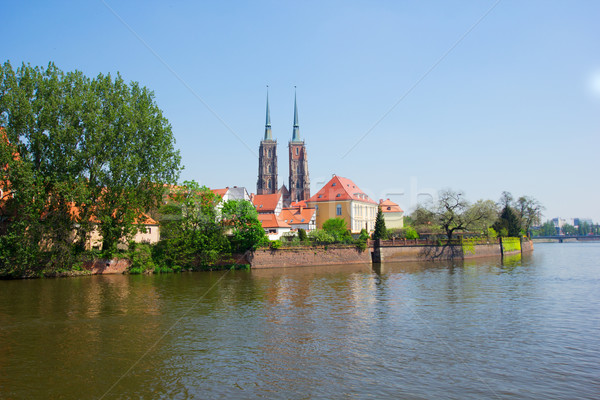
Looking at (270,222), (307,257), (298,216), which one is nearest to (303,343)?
(307,257)

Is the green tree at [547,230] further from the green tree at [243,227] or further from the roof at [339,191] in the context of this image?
the green tree at [243,227]

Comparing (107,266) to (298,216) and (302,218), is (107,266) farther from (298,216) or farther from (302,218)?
(298,216)

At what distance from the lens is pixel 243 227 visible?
47125 millimetres

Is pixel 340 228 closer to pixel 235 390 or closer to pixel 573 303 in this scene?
pixel 573 303

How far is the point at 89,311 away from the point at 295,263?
2859 cm

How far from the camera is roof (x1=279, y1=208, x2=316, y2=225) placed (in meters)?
77.5

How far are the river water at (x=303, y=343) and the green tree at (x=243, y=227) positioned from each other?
16.7 meters

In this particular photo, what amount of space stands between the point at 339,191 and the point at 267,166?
52.9 m

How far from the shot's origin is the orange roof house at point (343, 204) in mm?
79250

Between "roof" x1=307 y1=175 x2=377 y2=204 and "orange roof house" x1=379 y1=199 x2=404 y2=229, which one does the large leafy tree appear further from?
"orange roof house" x1=379 y1=199 x2=404 y2=229

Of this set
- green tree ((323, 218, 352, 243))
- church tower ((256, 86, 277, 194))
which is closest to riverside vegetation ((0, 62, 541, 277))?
green tree ((323, 218, 352, 243))

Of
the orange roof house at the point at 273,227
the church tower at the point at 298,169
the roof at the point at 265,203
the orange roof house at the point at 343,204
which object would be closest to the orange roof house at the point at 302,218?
the orange roof house at the point at 343,204

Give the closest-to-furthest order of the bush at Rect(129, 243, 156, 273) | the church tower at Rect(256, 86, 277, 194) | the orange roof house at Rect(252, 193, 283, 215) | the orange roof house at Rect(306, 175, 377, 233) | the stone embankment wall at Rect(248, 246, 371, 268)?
the bush at Rect(129, 243, 156, 273) → the stone embankment wall at Rect(248, 246, 371, 268) → the orange roof house at Rect(306, 175, 377, 233) → the orange roof house at Rect(252, 193, 283, 215) → the church tower at Rect(256, 86, 277, 194)

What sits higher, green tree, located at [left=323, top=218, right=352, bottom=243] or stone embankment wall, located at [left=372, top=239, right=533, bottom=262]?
green tree, located at [left=323, top=218, right=352, bottom=243]
